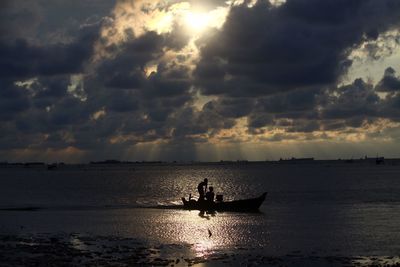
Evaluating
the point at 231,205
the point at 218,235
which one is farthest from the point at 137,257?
the point at 231,205

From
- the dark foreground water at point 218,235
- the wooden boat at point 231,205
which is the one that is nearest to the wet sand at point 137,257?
the dark foreground water at point 218,235

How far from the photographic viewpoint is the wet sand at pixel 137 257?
1000 inches

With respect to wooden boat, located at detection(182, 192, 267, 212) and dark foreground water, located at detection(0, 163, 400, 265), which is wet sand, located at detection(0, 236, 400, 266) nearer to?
dark foreground water, located at detection(0, 163, 400, 265)

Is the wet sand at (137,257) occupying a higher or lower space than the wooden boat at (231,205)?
lower

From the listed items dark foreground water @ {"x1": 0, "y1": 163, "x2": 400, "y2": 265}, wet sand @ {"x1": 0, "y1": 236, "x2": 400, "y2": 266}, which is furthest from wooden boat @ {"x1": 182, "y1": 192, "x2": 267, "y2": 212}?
wet sand @ {"x1": 0, "y1": 236, "x2": 400, "y2": 266}

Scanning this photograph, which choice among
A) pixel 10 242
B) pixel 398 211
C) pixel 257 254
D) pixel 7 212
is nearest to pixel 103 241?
pixel 10 242

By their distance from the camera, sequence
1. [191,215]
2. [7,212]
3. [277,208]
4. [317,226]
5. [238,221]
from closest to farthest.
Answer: [317,226]
[238,221]
[191,215]
[7,212]
[277,208]

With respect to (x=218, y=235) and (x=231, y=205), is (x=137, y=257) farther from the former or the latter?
(x=231, y=205)

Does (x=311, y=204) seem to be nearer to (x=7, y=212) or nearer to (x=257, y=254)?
(x=7, y=212)

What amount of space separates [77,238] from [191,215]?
16432 mm

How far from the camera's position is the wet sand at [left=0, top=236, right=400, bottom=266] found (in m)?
25.4

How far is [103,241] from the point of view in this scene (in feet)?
107

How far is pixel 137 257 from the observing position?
26.7m

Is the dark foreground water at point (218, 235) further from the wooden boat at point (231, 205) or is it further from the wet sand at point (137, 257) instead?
the wooden boat at point (231, 205)
